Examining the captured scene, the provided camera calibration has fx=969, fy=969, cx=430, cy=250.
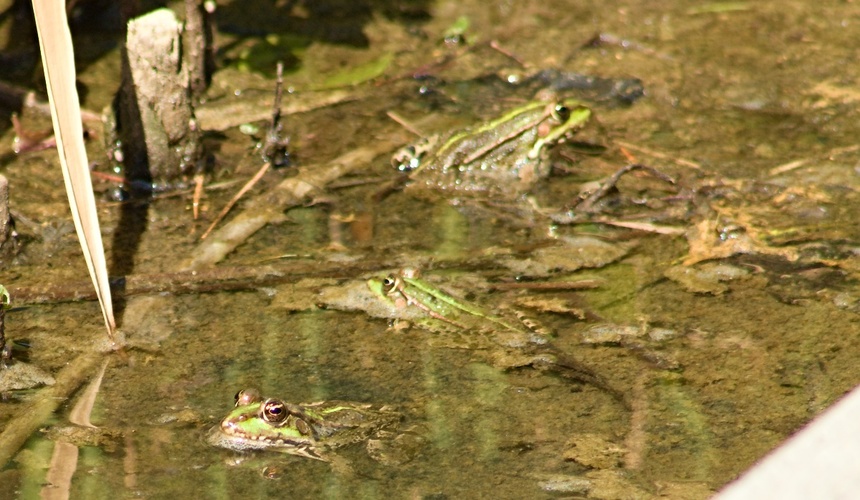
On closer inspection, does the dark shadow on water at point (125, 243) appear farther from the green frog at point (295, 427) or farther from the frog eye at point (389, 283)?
the frog eye at point (389, 283)

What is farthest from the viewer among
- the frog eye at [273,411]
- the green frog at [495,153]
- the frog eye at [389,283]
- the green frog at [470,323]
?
the green frog at [495,153]

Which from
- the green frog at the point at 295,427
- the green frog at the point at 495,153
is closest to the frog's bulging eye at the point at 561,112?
the green frog at the point at 495,153

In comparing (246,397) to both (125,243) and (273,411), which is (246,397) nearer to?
(273,411)

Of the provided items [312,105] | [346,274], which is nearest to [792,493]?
[346,274]

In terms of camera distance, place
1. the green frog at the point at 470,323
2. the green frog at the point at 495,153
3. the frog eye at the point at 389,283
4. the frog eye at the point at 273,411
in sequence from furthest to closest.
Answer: the green frog at the point at 495,153 → the frog eye at the point at 389,283 → the green frog at the point at 470,323 → the frog eye at the point at 273,411

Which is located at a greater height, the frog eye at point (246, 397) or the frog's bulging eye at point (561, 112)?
the frog eye at point (246, 397)

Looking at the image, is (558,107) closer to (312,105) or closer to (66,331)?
(312,105)

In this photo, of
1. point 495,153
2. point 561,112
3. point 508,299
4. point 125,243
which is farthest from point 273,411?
point 561,112
